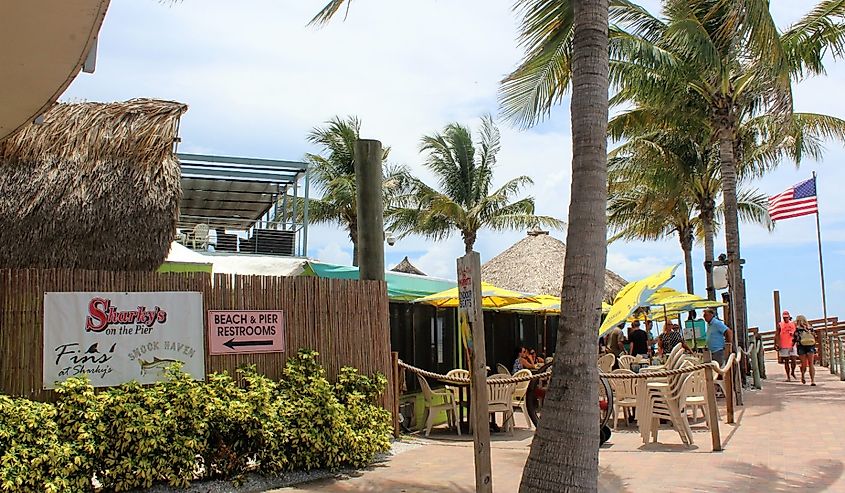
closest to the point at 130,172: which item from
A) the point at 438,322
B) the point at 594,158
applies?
the point at 594,158

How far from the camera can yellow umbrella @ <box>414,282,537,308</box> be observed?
12516 mm

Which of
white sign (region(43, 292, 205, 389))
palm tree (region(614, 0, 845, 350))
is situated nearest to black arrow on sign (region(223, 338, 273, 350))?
white sign (region(43, 292, 205, 389))

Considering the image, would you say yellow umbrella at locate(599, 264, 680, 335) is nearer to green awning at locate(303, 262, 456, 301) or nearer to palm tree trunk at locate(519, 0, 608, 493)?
green awning at locate(303, 262, 456, 301)

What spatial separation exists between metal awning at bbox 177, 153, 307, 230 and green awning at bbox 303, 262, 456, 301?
3.00 meters

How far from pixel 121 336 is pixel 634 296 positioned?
7.01 metres

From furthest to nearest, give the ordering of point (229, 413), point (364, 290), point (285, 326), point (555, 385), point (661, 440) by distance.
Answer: point (661, 440)
point (364, 290)
point (285, 326)
point (229, 413)
point (555, 385)

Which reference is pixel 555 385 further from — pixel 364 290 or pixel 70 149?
pixel 70 149

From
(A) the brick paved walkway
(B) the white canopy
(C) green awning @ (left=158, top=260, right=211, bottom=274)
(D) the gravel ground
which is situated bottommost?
(A) the brick paved walkway

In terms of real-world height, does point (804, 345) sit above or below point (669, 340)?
below

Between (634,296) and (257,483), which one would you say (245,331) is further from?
(634,296)

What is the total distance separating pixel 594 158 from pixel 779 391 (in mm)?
12392

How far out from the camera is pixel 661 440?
1014 centimetres

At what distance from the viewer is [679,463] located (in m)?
8.27

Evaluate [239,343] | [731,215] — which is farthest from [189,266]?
[731,215]
